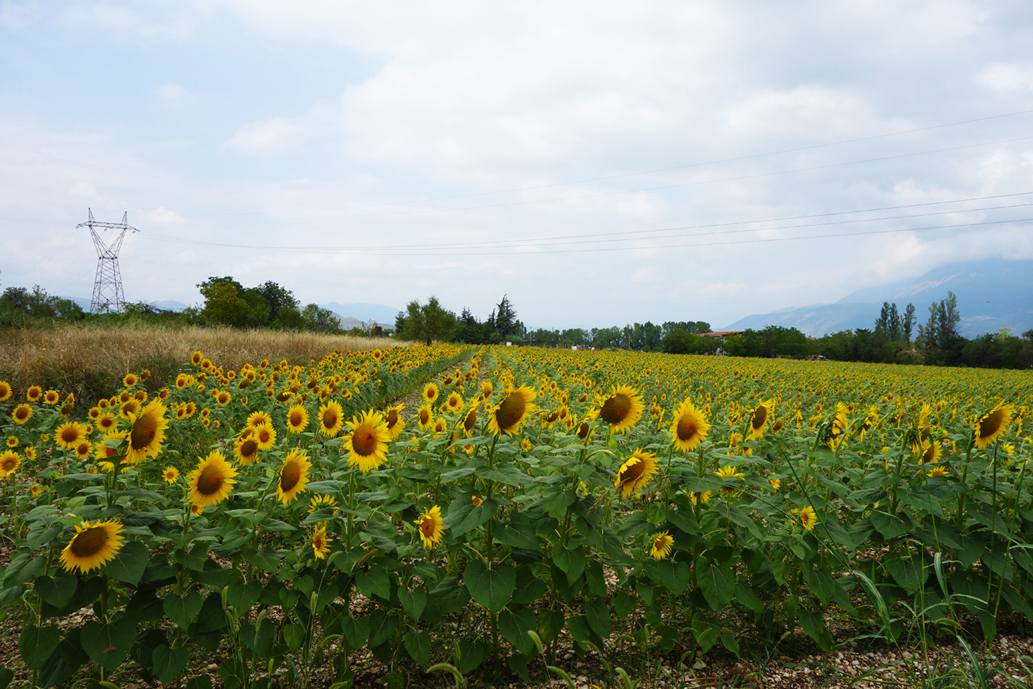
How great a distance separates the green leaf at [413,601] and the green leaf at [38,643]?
1.04 metres

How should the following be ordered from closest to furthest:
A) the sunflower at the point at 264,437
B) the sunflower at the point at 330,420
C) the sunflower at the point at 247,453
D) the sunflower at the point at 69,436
A: the sunflower at the point at 247,453, the sunflower at the point at 264,437, the sunflower at the point at 330,420, the sunflower at the point at 69,436

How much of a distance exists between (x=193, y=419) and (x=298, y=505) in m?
4.11

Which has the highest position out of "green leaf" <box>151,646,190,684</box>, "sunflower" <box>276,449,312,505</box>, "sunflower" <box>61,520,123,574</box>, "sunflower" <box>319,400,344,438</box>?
"sunflower" <box>319,400,344,438</box>

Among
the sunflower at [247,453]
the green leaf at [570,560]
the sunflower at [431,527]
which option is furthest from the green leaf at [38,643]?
the green leaf at [570,560]

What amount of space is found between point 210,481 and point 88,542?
0.35m

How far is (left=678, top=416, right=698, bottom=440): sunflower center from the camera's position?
2008 mm

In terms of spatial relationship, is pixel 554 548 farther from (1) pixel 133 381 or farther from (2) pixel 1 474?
(1) pixel 133 381

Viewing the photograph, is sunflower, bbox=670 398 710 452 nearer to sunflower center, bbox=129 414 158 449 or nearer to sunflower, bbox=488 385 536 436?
sunflower, bbox=488 385 536 436

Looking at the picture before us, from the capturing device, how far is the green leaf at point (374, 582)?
1692 mm

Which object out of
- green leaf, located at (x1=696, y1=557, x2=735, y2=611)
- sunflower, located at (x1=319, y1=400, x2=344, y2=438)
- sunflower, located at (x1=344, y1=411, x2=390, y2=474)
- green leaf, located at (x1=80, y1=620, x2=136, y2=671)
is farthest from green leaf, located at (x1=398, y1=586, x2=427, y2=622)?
sunflower, located at (x1=319, y1=400, x2=344, y2=438)

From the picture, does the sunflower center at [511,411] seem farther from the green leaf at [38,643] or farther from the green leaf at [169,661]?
the green leaf at [38,643]

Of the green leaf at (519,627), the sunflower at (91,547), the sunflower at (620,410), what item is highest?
the sunflower at (620,410)

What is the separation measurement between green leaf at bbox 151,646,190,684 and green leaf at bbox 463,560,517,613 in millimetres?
973

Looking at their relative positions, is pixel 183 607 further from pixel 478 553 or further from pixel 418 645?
pixel 478 553
